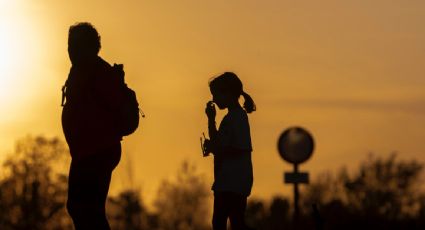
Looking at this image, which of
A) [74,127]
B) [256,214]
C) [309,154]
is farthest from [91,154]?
[256,214]

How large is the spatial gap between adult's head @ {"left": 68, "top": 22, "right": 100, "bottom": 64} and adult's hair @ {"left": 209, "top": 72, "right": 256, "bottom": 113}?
1798 millimetres

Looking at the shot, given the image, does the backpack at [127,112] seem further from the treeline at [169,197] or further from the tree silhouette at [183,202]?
the tree silhouette at [183,202]

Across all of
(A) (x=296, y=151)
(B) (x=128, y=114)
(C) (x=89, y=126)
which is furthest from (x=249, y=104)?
(A) (x=296, y=151)

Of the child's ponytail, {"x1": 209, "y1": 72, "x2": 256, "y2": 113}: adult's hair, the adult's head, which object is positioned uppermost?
the adult's head

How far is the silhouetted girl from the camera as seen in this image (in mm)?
14539

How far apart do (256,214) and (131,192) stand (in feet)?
28.3

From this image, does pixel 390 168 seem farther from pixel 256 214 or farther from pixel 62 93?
pixel 62 93

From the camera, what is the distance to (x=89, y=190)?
12.8 m

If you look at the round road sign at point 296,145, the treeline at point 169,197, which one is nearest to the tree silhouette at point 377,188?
the treeline at point 169,197

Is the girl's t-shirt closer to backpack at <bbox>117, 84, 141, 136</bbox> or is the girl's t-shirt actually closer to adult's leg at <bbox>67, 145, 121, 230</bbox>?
backpack at <bbox>117, 84, 141, 136</bbox>

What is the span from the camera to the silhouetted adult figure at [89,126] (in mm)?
12852

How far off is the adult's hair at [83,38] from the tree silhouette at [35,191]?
2822 inches

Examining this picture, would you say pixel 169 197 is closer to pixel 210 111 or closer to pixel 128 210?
pixel 128 210

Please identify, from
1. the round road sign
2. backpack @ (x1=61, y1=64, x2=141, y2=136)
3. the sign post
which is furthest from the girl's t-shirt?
the round road sign
